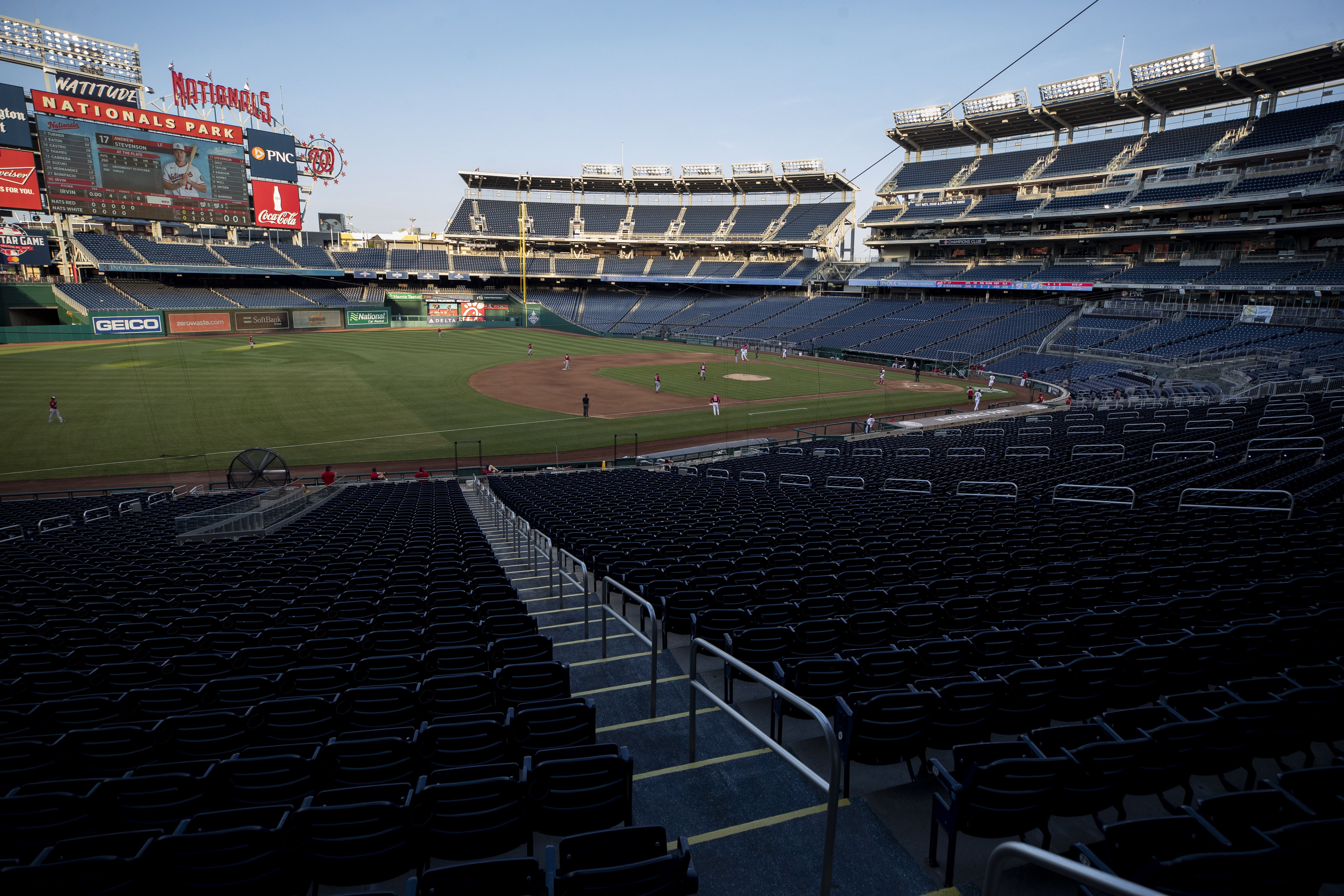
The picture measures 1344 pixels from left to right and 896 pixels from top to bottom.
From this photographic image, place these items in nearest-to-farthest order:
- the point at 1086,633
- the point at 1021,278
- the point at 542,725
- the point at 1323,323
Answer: the point at 542,725 < the point at 1086,633 < the point at 1323,323 < the point at 1021,278

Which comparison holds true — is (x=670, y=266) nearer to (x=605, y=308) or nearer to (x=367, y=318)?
(x=605, y=308)

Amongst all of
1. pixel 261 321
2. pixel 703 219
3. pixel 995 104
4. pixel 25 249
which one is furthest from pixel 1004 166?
pixel 25 249

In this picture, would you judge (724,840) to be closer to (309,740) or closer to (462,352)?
(309,740)

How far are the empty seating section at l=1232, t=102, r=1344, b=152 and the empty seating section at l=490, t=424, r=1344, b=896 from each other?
59.9 meters

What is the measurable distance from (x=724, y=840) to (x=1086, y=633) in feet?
14.8

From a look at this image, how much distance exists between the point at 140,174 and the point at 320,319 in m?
22.8

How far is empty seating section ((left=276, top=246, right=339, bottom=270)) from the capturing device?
8544cm

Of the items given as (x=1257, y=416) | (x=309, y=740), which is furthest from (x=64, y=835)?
(x=1257, y=416)

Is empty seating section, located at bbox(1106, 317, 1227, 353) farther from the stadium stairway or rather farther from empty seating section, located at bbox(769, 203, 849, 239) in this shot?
the stadium stairway

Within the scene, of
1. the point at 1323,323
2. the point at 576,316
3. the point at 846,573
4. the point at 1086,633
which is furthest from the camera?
the point at 576,316

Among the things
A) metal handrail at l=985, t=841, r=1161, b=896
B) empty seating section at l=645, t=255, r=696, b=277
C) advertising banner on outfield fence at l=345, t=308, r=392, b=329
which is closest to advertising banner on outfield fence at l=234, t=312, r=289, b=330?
advertising banner on outfield fence at l=345, t=308, r=392, b=329

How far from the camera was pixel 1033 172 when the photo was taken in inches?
2899

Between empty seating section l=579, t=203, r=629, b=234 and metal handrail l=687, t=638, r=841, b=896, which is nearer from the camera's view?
metal handrail l=687, t=638, r=841, b=896

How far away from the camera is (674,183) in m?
107
